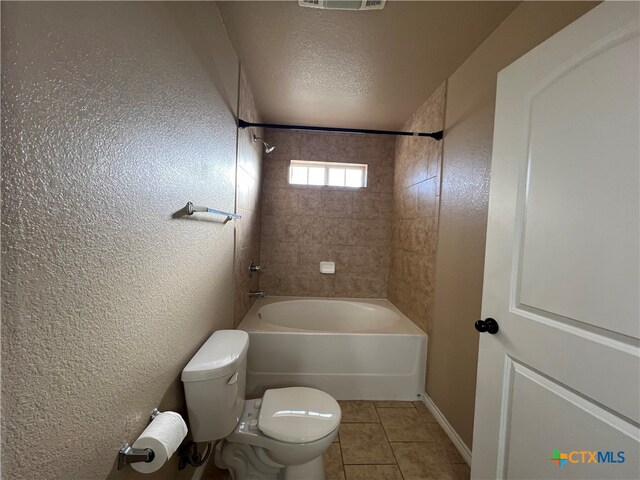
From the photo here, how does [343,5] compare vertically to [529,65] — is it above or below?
above

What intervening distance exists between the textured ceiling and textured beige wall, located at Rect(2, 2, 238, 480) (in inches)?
22.8

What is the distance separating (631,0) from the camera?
2.36ft

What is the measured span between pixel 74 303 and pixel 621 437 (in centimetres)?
130

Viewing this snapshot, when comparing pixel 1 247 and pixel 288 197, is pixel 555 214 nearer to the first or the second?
pixel 1 247

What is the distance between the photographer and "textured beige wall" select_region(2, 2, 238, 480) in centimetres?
49

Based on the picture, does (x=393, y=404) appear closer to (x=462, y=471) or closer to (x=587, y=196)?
(x=462, y=471)

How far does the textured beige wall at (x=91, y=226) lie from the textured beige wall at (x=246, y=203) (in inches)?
36.6

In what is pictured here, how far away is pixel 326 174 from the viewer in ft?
10.6

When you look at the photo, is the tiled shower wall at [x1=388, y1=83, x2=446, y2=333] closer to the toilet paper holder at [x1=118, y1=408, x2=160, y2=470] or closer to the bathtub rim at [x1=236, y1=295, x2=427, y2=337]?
the bathtub rim at [x1=236, y1=295, x2=427, y2=337]

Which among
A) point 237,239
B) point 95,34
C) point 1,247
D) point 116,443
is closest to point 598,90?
point 95,34

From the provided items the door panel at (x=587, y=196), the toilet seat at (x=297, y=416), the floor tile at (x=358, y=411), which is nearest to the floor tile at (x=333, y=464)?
the floor tile at (x=358, y=411)

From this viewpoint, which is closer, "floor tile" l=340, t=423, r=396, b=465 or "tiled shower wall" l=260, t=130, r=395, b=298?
"floor tile" l=340, t=423, r=396, b=465

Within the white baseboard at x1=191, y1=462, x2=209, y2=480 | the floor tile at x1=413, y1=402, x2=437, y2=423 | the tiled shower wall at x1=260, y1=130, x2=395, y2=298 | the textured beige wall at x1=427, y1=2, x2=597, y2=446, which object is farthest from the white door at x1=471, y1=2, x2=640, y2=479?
the tiled shower wall at x1=260, y1=130, x2=395, y2=298

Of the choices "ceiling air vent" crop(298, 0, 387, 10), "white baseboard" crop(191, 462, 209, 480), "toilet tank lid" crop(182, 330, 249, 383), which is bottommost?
"white baseboard" crop(191, 462, 209, 480)
